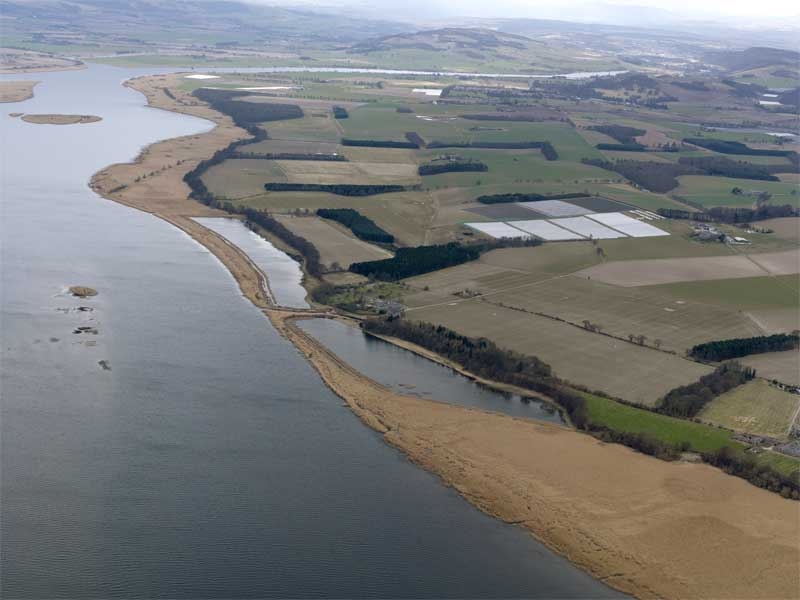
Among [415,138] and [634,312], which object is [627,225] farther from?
[415,138]

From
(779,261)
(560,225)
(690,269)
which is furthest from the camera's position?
(560,225)

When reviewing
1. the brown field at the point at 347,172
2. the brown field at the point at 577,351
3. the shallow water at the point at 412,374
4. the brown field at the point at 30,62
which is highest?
the brown field at the point at 30,62

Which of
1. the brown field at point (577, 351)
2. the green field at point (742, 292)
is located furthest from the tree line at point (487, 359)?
the green field at point (742, 292)

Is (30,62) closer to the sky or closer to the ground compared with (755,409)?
closer to the sky

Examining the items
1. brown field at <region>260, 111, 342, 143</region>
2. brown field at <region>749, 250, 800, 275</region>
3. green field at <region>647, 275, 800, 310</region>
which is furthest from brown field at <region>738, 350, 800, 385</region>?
brown field at <region>260, 111, 342, 143</region>

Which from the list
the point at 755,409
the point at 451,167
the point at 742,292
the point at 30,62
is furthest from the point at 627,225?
the point at 30,62

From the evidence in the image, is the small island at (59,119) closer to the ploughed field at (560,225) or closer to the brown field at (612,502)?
the ploughed field at (560,225)
